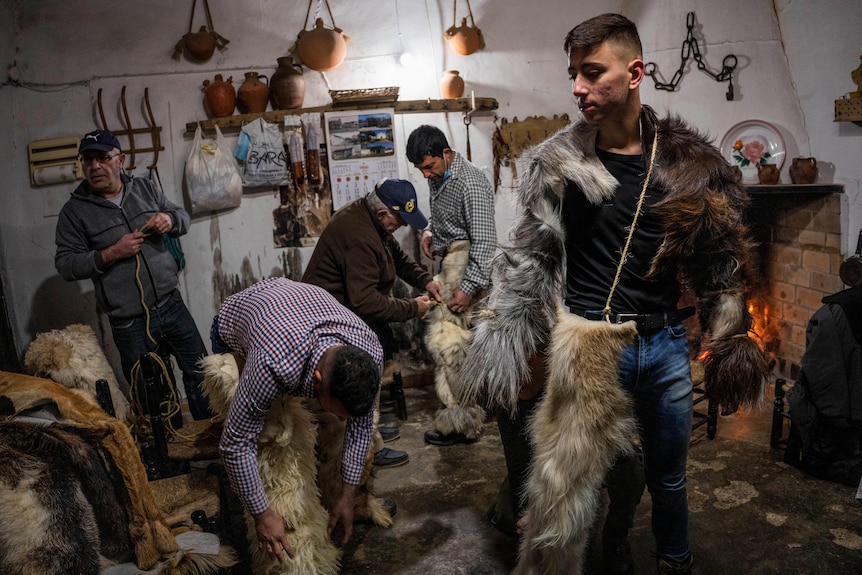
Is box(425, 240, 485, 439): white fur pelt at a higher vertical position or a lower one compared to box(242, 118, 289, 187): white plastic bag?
lower

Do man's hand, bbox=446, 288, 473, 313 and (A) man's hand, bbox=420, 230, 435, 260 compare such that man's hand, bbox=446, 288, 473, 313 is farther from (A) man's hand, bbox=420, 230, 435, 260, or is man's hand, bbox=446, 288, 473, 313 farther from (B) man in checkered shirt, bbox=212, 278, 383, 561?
(B) man in checkered shirt, bbox=212, 278, 383, 561

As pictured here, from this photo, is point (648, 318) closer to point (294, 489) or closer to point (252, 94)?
point (294, 489)

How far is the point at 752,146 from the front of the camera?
13.4 feet

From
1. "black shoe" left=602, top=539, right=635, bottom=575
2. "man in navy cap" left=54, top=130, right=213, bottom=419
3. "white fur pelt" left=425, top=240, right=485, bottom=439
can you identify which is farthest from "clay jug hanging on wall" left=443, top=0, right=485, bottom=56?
"black shoe" left=602, top=539, right=635, bottom=575

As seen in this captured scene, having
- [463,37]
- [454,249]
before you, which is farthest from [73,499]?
[463,37]

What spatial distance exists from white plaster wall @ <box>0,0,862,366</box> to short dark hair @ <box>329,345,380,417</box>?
9.08 feet

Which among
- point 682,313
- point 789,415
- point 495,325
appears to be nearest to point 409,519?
point 495,325

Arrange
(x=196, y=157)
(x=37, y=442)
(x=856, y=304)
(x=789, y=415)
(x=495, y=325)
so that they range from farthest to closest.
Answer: (x=196, y=157), (x=789, y=415), (x=856, y=304), (x=495, y=325), (x=37, y=442)

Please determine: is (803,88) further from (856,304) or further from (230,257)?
(230,257)

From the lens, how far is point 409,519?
9.91 feet

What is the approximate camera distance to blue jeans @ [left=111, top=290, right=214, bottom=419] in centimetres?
359

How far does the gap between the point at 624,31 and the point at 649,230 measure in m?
0.63

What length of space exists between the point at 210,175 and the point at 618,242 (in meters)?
3.22

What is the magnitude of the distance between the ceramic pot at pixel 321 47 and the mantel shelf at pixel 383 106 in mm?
312
